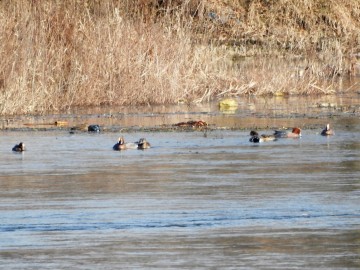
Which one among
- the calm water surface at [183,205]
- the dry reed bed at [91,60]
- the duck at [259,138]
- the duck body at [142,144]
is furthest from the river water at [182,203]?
the dry reed bed at [91,60]

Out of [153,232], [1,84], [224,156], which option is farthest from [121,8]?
[153,232]

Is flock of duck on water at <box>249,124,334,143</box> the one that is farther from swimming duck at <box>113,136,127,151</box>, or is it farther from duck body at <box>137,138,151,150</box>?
swimming duck at <box>113,136,127,151</box>

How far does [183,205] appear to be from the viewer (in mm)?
11164

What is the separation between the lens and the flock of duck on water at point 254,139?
16562 millimetres

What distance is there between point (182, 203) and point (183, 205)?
0.44ft

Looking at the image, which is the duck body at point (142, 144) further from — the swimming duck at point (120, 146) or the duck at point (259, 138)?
the duck at point (259, 138)

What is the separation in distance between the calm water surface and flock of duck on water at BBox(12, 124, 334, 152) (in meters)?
0.18

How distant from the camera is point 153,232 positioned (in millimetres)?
9742

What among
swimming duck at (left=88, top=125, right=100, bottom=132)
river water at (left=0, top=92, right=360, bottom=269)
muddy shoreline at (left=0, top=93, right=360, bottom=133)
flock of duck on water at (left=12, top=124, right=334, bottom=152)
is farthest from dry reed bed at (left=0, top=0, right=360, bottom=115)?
flock of duck on water at (left=12, top=124, right=334, bottom=152)

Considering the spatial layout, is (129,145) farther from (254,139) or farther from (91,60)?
(91,60)

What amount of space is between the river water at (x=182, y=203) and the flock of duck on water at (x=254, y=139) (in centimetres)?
13

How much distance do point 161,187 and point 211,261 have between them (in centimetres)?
415

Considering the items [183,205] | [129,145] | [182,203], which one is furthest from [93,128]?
[183,205]

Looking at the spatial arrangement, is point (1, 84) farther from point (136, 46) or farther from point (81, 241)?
point (81, 241)
